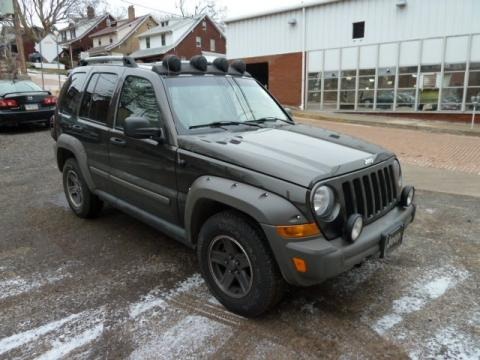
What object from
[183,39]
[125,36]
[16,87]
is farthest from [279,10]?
[125,36]

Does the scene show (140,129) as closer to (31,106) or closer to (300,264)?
(300,264)

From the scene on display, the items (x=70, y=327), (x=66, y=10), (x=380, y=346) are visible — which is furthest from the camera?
(x=66, y=10)

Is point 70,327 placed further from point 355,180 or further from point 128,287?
point 355,180

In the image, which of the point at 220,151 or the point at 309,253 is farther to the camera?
the point at 220,151

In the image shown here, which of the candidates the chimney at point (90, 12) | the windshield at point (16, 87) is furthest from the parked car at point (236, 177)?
the chimney at point (90, 12)

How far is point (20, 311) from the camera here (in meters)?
3.24

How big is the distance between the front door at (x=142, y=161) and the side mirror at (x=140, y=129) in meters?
0.10

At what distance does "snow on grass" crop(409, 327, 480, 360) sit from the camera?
2.71 m

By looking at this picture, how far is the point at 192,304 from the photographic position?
3.32 meters

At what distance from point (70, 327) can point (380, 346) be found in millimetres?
2207

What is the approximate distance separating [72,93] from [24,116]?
8.02 meters

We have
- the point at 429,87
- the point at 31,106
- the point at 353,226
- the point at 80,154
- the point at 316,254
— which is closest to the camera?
the point at 316,254

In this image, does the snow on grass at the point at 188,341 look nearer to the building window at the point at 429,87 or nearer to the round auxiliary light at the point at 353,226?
the round auxiliary light at the point at 353,226

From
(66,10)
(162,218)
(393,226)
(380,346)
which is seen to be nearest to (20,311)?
(162,218)
